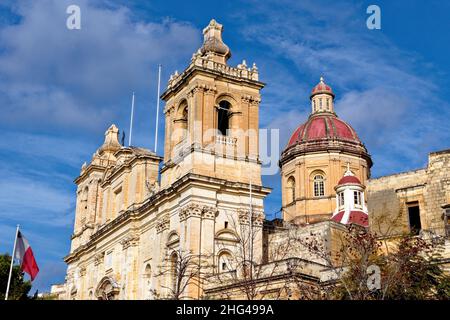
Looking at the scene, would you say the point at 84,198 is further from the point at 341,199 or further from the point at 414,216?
the point at 414,216

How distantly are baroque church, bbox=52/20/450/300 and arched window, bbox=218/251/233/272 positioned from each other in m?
0.07

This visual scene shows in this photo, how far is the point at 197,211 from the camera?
3369 centimetres

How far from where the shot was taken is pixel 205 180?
34188mm

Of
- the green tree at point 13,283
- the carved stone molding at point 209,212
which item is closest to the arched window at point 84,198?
the green tree at point 13,283

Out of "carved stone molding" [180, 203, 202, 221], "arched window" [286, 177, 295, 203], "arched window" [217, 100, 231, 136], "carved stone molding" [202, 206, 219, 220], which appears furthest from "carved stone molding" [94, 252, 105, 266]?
"arched window" [286, 177, 295, 203]

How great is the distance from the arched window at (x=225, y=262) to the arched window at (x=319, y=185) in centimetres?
1879

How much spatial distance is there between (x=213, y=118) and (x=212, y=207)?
5225 millimetres

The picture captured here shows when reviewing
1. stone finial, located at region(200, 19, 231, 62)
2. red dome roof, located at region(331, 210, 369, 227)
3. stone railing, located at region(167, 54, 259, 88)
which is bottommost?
red dome roof, located at region(331, 210, 369, 227)

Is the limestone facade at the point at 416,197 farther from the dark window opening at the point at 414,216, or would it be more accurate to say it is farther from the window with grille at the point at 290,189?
the window with grille at the point at 290,189

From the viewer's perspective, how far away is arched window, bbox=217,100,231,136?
3788cm

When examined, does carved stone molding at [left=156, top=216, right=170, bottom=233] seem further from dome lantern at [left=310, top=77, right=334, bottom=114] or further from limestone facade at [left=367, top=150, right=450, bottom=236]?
dome lantern at [left=310, top=77, right=334, bottom=114]

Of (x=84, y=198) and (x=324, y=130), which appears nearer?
(x=84, y=198)

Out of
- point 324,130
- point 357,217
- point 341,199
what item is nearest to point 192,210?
point 357,217

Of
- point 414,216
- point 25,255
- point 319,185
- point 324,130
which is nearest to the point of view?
point 25,255
